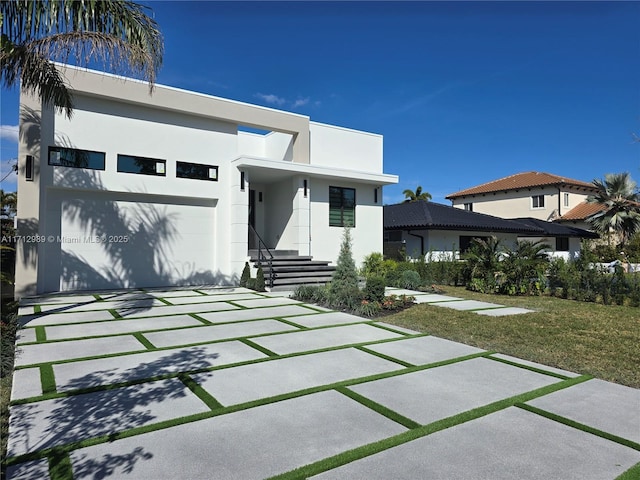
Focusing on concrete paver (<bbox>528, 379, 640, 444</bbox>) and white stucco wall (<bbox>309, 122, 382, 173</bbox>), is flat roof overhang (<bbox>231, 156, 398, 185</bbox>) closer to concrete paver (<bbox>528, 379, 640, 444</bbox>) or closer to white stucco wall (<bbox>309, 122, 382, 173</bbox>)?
white stucco wall (<bbox>309, 122, 382, 173</bbox>)

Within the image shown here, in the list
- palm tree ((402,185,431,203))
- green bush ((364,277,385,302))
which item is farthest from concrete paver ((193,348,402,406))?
palm tree ((402,185,431,203))

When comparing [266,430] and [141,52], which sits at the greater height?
[141,52]

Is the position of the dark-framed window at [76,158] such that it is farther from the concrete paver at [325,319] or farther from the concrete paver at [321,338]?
the concrete paver at [321,338]

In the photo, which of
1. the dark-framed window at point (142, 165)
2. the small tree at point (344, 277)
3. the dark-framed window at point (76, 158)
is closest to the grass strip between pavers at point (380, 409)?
the small tree at point (344, 277)

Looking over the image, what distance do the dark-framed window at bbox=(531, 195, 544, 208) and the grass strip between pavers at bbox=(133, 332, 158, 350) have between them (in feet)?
107

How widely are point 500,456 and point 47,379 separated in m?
4.38

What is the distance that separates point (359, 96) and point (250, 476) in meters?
15.4

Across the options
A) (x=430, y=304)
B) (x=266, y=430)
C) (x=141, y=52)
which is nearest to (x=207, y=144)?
(x=141, y=52)

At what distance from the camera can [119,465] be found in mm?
2578

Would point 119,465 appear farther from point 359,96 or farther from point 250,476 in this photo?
point 359,96

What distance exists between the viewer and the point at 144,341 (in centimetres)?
586

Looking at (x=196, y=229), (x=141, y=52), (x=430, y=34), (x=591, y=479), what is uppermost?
(x=430, y=34)

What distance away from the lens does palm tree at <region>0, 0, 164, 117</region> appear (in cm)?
504

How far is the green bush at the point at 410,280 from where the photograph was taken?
13570 millimetres
